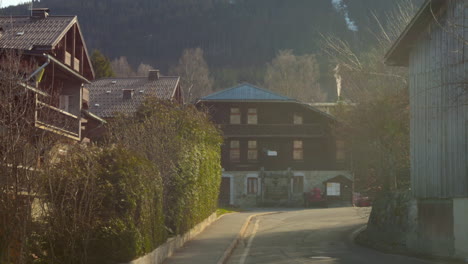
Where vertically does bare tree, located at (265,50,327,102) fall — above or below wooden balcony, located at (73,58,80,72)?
above

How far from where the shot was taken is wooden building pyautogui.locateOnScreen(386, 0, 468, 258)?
18.6 metres

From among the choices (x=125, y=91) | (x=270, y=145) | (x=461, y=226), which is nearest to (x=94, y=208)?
(x=461, y=226)

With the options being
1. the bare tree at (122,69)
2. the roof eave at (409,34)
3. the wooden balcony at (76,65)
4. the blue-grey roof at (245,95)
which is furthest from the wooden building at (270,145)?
the bare tree at (122,69)

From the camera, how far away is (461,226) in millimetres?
18328

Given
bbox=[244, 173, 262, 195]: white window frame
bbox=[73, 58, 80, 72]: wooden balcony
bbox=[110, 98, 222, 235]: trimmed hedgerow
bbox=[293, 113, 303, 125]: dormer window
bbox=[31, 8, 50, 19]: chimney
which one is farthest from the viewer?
bbox=[293, 113, 303, 125]: dormer window

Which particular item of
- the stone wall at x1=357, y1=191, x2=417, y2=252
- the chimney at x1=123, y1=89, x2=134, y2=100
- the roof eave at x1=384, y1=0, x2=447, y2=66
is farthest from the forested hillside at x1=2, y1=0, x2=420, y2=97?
the roof eave at x1=384, y1=0, x2=447, y2=66

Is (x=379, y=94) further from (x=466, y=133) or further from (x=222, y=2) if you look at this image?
(x=222, y=2)

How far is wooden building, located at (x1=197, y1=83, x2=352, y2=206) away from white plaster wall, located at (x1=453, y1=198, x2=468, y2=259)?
36629 millimetres

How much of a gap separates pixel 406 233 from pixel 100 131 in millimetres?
18502

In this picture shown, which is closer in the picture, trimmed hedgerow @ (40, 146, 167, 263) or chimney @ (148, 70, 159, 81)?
trimmed hedgerow @ (40, 146, 167, 263)

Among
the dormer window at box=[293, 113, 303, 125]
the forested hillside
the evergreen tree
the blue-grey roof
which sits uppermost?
the forested hillside

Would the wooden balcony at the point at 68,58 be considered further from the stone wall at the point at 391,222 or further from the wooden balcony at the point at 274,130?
the wooden balcony at the point at 274,130

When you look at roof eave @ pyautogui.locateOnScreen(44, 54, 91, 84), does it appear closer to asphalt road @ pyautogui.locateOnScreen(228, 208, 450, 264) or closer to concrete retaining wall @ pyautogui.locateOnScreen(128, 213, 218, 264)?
concrete retaining wall @ pyautogui.locateOnScreen(128, 213, 218, 264)

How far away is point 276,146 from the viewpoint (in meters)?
56.1
